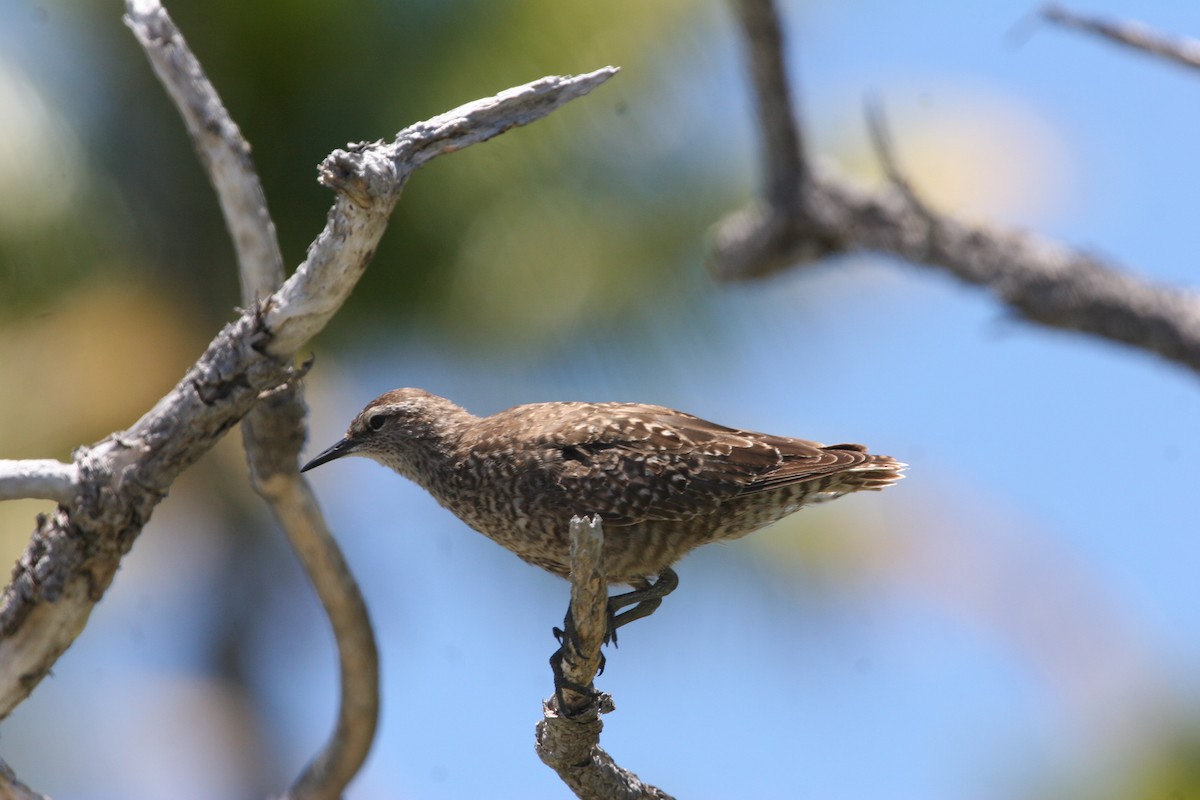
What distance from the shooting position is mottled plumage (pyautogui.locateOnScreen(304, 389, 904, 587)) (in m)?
4.90

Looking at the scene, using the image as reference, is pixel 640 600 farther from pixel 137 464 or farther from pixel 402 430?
pixel 137 464

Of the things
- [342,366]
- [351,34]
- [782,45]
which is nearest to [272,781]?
[342,366]

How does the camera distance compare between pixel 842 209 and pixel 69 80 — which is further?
pixel 69 80

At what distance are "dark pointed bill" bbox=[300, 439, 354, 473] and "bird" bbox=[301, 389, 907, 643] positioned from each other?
2 cm

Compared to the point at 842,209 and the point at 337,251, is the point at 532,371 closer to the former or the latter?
the point at 842,209

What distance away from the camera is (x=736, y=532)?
17.3ft

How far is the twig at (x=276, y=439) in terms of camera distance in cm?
455

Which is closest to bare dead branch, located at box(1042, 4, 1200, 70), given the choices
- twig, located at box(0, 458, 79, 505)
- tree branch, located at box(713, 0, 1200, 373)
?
tree branch, located at box(713, 0, 1200, 373)

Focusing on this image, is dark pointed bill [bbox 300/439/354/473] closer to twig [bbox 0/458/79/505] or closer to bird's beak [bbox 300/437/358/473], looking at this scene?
bird's beak [bbox 300/437/358/473]

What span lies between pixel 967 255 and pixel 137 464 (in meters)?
5.50

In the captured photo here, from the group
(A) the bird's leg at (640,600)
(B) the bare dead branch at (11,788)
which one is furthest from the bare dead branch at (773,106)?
(B) the bare dead branch at (11,788)

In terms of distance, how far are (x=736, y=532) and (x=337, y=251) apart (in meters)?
1.94

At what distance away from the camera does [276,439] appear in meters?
4.89

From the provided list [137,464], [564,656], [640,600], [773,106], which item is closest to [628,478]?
[640,600]
